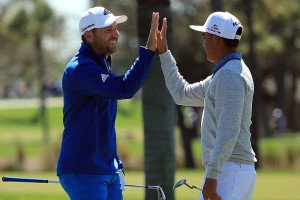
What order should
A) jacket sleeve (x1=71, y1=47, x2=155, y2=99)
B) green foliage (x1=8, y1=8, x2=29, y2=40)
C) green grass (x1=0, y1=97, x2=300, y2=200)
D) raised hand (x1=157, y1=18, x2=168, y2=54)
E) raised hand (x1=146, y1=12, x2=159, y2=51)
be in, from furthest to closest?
1. green foliage (x1=8, y1=8, x2=29, y2=40)
2. green grass (x1=0, y1=97, x2=300, y2=200)
3. raised hand (x1=157, y1=18, x2=168, y2=54)
4. raised hand (x1=146, y1=12, x2=159, y2=51)
5. jacket sleeve (x1=71, y1=47, x2=155, y2=99)

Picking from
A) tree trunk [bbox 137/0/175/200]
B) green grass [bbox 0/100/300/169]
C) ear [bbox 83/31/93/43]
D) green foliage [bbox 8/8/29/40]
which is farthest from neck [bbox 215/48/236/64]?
green foliage [bbox 8/8/29/40]

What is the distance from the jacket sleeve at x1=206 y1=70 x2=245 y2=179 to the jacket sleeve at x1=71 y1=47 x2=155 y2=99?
0.60m

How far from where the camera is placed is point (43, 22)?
65.3 m

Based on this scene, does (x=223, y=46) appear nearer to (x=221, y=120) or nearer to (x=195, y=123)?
(x=221, y=120)

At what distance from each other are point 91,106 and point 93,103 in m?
0.02

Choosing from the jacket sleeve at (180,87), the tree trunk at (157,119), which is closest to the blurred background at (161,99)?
the tree trunk at (157,119)

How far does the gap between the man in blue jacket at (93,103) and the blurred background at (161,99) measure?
4706 millimetres

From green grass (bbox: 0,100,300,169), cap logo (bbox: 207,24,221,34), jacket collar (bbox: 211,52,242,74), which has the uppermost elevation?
cap logo (bbox: 207,24,221,34)

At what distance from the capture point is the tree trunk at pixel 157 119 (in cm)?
1201

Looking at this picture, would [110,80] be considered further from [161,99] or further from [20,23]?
[20,23]

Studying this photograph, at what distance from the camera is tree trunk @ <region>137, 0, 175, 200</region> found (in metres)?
12.0

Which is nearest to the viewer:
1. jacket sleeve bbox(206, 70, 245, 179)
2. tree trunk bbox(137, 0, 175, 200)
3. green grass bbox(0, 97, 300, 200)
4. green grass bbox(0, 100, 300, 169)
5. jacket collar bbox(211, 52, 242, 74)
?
jacket sleeve bbox(206, 70, 245, 179)

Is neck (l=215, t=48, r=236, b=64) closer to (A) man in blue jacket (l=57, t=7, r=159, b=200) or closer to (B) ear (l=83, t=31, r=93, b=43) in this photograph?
(A) man in blue jacket (l=57, t=7, r=159, b=200)

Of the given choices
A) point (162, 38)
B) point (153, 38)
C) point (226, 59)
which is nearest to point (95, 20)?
point (153, 38)
